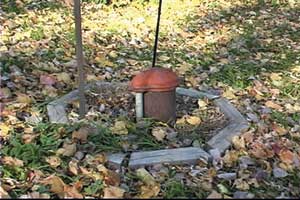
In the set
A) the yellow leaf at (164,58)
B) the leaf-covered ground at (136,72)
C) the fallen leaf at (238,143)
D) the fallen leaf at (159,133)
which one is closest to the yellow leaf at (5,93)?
the leaf-covered ground at (136,72)

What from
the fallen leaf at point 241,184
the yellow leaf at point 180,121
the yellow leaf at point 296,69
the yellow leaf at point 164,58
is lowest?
the yellow leaf at point 164,58

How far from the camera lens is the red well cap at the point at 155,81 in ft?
9.08

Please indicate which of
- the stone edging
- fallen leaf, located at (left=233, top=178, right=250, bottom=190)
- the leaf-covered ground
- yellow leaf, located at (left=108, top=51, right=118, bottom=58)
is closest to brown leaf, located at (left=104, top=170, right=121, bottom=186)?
the leaf-covered ground

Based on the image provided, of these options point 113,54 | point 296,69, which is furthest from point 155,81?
point 296,69

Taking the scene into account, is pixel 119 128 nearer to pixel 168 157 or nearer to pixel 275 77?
pixel 168 157

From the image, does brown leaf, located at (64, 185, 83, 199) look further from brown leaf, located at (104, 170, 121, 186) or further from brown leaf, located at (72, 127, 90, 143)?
brown leaf, located at (72, 127, 90, 143)

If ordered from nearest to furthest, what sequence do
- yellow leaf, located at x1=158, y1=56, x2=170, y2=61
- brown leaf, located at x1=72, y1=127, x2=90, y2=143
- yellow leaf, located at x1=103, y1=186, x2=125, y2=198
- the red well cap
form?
yellow leaf, located at x1=103, y1=186, x2=125, y2=198
brown leaf, located at x1=72, y1=127, x2=90, y2=143
the red well cap
yellow leaf, located at x1=158, y1=56, x2=170, y2=61

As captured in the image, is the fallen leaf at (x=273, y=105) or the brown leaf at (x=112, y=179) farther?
the fallen leaf at (x=273, y=105)

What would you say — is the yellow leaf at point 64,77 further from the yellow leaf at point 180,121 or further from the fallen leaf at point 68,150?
the fallen leaf at point 68,150

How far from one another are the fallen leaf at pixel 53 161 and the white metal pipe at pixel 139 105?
2.04ft

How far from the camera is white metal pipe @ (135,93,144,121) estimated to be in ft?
9.29

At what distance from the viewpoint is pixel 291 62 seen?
4.52 metres

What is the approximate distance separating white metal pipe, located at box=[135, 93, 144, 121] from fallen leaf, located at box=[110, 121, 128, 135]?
15cm

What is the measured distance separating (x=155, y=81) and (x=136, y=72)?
1133mm
